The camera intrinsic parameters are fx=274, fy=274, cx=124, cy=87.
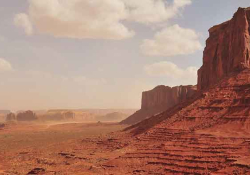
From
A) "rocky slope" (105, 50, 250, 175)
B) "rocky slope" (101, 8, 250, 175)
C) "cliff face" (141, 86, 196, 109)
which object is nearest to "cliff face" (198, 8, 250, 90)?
"rocky slope" (101, 8, 250, 175)

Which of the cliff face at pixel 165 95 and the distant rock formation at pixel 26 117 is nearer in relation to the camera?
the cliff face at pixel 165 95

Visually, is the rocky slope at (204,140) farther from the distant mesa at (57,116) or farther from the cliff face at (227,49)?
the distant mesa at (57,116)

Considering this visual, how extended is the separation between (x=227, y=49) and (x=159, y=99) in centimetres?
5996

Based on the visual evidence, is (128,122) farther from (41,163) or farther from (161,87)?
(41,163)

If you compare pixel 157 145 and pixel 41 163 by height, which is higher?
pixel 157 145

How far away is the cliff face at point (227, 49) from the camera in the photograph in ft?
153

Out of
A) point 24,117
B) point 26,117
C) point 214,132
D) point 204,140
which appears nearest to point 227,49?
point 214,132

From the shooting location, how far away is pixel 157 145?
3416cm

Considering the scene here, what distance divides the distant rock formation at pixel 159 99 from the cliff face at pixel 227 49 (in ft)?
102

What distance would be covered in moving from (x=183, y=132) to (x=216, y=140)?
627 centimetres

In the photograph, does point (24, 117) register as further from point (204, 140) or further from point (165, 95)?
point (204, 140)

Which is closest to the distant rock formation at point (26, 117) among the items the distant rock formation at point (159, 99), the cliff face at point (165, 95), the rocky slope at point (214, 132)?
the distant rock formation at point (159, 99)

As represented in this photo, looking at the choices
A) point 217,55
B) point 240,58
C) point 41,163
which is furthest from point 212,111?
point 41,163

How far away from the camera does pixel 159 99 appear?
110 meters
